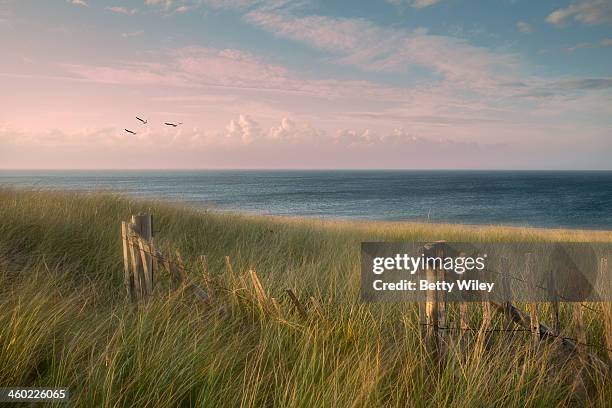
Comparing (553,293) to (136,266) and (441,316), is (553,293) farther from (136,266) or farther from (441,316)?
(136,266)

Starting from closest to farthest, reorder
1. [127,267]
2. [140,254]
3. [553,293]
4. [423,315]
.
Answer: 1. [553,293]
2. [423,315]
3. [140,254]
4. [127,267]

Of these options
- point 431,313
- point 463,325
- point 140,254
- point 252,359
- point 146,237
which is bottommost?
point 252,359

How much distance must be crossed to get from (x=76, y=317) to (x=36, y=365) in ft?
2.63

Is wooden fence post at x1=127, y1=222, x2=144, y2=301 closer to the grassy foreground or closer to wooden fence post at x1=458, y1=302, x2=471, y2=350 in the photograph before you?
the grassy foreground

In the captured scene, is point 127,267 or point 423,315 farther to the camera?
point 127,267

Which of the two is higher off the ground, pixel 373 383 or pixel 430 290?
pixel 430 290

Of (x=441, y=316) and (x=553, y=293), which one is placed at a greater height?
(x=553, y=293)

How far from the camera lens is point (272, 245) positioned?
31.3 ft

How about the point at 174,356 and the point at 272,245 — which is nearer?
the point at 174,356

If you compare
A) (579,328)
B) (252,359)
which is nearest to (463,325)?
(579,328)

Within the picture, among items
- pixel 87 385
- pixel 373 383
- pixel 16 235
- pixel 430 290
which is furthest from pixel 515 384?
pixel 16 235

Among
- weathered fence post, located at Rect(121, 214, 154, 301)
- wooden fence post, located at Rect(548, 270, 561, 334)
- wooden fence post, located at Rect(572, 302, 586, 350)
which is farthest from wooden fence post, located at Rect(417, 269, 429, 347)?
weathered fence post, located at Rect(121, 214, 154, 301)

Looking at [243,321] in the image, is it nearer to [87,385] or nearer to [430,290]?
[87,385]

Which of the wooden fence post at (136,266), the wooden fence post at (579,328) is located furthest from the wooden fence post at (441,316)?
the wooden fence post at (136,266)
